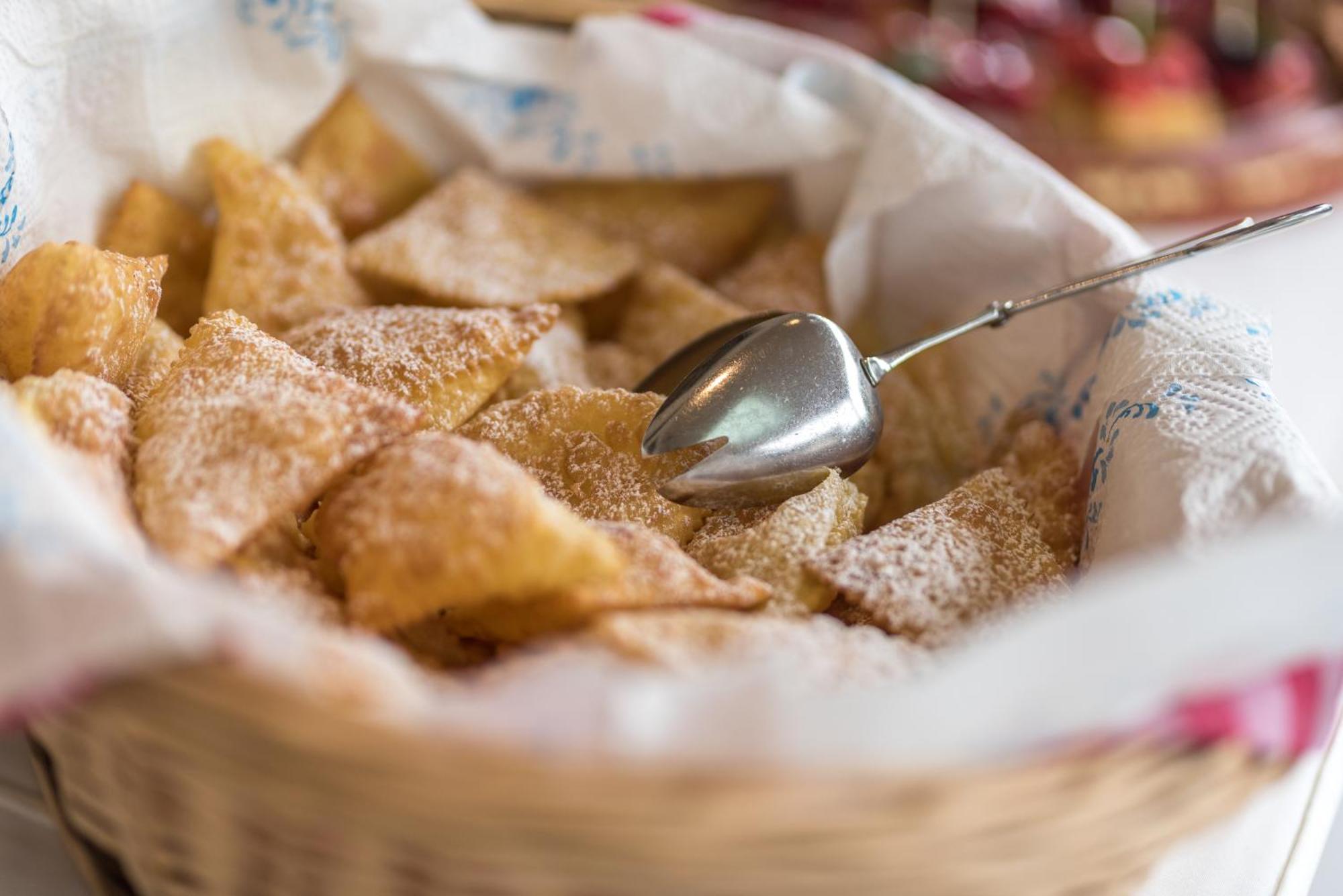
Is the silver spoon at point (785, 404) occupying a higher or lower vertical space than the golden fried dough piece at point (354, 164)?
lower

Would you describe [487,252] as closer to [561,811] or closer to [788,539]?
[788,539]

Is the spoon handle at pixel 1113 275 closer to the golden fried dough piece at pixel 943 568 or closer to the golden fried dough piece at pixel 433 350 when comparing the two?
the golden fried dough piece at pixel 943 568

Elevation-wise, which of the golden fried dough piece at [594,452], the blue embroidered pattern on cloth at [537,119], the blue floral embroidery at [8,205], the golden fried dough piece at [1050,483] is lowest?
the golden fried dough piece at [1050,483]

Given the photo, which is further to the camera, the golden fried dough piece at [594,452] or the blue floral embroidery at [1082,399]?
the blue floral embroidery at [1082,399]

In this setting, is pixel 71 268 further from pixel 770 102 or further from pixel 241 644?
pixel 770 102

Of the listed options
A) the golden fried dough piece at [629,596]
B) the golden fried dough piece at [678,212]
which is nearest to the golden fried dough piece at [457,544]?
the golden fried dough piece at [629,596]

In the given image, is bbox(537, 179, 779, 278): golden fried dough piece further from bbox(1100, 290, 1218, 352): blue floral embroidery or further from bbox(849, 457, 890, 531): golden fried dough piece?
bbox(1100, 290, 1218, 352): blue floral embroidery

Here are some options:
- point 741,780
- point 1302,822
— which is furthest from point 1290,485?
point 741,780
